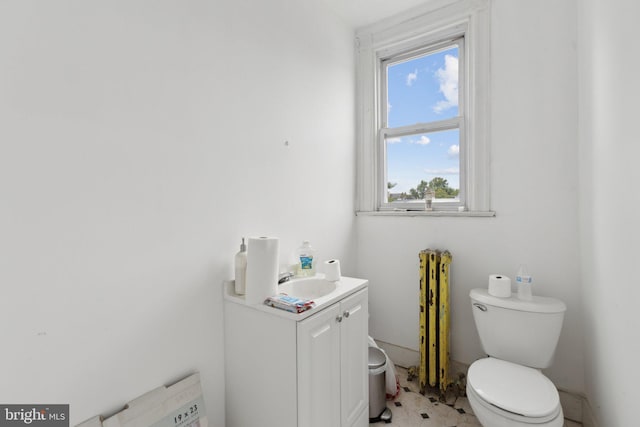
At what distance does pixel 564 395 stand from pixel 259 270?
1.98 m

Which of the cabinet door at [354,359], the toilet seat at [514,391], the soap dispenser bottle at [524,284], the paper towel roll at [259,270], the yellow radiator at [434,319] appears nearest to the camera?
the toilet seat at [514,391]

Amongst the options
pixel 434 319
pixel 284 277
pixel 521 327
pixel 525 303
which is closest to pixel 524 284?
pixel 525 303

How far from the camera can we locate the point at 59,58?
3.13 feet

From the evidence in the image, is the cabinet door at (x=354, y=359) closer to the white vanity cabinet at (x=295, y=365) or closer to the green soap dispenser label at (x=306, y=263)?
the white vanity cabinet at (x=295, y=365)

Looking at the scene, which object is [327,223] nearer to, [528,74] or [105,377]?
[105,377]

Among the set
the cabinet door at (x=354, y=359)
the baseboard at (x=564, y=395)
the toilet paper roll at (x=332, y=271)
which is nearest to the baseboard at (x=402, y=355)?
the baseboard at (x=564, y=395)

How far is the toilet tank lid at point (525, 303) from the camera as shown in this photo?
1554mm

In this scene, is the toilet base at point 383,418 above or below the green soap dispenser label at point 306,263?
below

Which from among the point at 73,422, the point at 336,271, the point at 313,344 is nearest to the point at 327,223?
the point at 336,271

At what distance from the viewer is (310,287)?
5.43 ft

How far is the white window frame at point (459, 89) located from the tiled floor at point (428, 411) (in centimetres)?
124

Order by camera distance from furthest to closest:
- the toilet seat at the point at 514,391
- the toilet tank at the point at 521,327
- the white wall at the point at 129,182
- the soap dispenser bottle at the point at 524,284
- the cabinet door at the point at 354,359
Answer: the soap dispenser bottle at the point at 524,284 < the toilet tank at the point at 521,327 < the cabinet door at the point at 354,359 < the toilet seat at the point at 514,391 < the white wall at the point at 129,182

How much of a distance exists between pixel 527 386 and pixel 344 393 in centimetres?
85

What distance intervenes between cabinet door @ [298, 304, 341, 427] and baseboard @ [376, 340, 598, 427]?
104 cm
